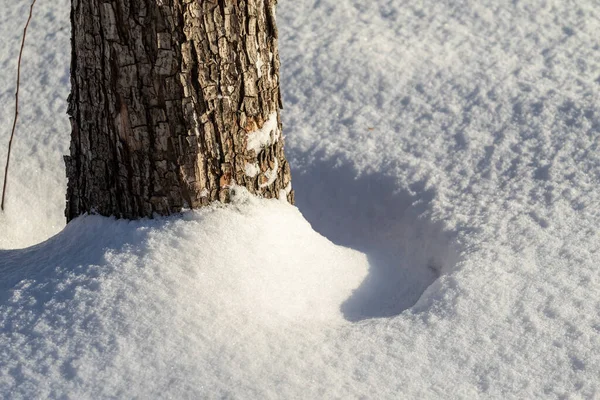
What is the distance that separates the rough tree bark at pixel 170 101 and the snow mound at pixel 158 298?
0.28ft

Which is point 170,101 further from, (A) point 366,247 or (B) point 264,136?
(A) point 366,247

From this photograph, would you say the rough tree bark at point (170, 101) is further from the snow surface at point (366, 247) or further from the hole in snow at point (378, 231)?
the hole in snow at point (378, 231)

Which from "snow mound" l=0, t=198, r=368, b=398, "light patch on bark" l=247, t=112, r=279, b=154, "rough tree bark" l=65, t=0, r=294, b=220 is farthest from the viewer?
"light patch on bark" l=247, t=112, r=279, b=154

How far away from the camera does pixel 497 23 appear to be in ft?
10.3

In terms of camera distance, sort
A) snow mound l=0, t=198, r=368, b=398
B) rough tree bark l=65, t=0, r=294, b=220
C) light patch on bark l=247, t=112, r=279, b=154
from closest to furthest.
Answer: snow mound l=0, t=198, r=368, b=398 < rough tree bark l=65, t=0, r=294, b=220 < light patch on bark l=247, t=112, r=279, b=154

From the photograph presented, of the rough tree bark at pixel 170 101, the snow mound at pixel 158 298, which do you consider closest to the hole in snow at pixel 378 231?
the snow mound at pixel 158 298

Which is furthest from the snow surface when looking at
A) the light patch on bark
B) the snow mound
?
the light patch on bark

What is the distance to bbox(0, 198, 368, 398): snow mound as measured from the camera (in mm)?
1520

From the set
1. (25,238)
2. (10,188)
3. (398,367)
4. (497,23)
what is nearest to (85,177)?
(25,238)

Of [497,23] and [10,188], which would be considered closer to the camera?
[10,188]

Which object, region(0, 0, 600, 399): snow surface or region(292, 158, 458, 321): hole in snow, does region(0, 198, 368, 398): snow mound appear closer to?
region(0, 0, 600, 399): snow surface

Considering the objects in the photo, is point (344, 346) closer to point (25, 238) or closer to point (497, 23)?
point (25, 238)

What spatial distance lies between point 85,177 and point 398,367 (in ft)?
3.35

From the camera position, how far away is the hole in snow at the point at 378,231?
6.57 ft
